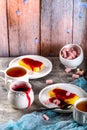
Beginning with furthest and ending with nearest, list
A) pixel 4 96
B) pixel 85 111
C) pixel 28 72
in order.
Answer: pixel 28 72 < pixel 4 96 < pixel 85 111

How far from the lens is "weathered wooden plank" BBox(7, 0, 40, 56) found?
1451 mm

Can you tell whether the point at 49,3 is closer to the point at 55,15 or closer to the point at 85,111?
the point at 55,15

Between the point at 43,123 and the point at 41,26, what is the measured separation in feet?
1.55

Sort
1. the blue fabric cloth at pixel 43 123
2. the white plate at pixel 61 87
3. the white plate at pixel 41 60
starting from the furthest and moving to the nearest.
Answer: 1. the white plate at pixel 41 60
2. the white plate at pixel 61 87
3. the blue fabric cloth at pixel 43 123

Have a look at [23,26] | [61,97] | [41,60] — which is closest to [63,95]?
[61,97]

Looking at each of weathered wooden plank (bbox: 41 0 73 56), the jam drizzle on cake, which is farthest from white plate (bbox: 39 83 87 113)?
weathered wooden plank (bbox: 41 0 73 56)

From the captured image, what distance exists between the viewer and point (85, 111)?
111 centimetres

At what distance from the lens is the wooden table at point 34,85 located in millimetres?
1169

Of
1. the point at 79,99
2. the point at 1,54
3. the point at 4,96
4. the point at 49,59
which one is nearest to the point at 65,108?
the point at 79,99

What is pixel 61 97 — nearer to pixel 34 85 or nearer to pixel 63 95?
pixel 63 95

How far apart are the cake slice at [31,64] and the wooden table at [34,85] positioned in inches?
1.6

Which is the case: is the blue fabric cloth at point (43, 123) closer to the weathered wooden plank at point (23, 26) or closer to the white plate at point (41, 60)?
the white plate at point (41, 60)

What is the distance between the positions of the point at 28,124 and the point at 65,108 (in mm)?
132

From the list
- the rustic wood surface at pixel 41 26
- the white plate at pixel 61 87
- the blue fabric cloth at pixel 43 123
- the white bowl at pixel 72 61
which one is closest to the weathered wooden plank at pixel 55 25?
the rustic wood surface at pixel 41 26
